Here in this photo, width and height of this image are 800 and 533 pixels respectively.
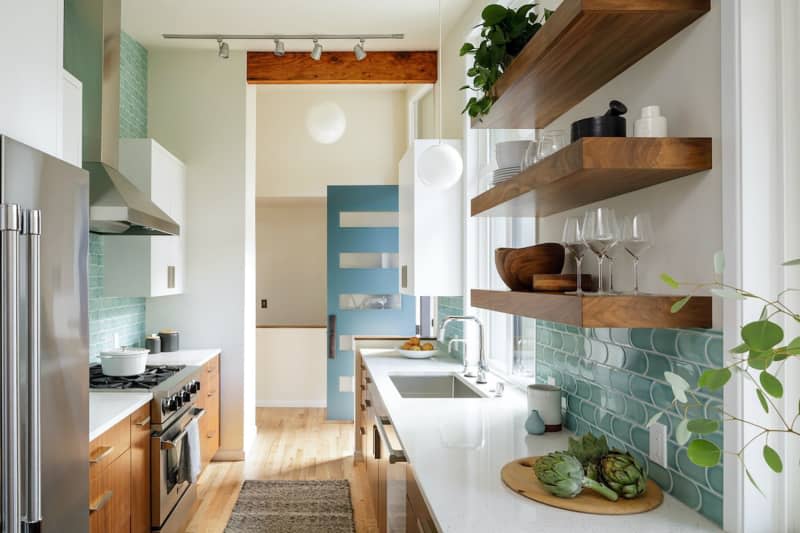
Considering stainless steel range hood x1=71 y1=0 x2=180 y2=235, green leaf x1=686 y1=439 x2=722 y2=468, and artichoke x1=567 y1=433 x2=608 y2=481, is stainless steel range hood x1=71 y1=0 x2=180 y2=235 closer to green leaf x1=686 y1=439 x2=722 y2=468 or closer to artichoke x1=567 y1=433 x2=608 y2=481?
artichoke x1=567 y1=433 x2=608 y2=481

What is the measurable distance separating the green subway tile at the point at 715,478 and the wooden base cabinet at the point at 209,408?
3389mm

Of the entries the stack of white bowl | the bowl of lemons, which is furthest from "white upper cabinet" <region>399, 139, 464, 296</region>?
the stack of white bowl

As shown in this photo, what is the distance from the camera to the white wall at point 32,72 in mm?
1699

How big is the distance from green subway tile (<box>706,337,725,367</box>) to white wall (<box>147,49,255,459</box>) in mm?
3850

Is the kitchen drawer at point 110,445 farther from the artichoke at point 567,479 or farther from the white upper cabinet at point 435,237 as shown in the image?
the white upper cabinet at point 435,237

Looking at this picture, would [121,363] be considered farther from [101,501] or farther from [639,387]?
[639,387]

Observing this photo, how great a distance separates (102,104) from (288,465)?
2847mm

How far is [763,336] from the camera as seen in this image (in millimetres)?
659

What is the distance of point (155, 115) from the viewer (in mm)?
4699

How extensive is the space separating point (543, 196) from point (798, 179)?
64 cm

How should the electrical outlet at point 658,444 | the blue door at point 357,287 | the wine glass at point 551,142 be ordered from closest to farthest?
the electrical outlet at point 658,444, the wine glass at point 551,142, the blue door at point 357,287

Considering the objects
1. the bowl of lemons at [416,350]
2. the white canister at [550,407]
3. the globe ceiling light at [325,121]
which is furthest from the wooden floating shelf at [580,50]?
the globe ceiling light at [325,121]

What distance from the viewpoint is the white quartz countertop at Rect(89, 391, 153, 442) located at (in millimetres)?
2350

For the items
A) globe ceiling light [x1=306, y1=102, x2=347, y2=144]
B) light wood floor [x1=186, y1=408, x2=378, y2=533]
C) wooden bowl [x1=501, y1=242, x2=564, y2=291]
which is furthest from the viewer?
globe ceiling light [x1=306, y1=102, x2=347, y2=144]
